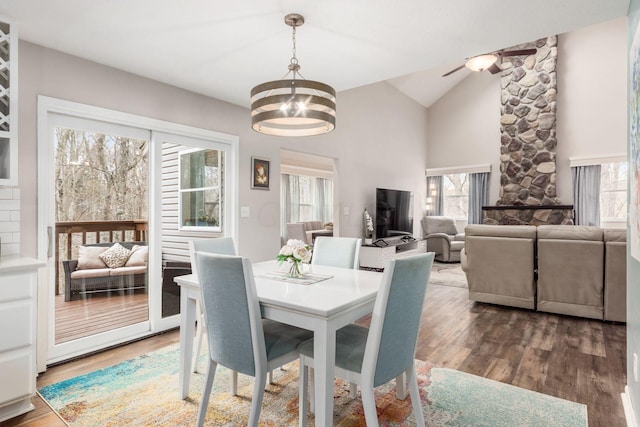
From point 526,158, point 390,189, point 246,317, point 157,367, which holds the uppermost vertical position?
point 526,158

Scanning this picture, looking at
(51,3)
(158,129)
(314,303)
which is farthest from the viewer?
(158,129)

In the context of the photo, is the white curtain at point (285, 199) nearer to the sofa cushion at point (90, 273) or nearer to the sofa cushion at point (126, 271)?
the sofa cushion at point (126, 271)

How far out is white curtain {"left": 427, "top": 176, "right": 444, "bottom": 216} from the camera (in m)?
8.59

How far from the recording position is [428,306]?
4172 millimetres

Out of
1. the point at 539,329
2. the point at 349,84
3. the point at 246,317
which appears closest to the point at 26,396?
the point at 246,317

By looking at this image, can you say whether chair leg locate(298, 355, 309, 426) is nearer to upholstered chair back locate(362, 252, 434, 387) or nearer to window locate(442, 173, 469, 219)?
upholstered chair back locate(362, 252, 434, 387)

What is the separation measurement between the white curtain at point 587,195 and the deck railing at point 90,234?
A: 7.38 meters

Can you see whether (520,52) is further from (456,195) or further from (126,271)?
(126,271)

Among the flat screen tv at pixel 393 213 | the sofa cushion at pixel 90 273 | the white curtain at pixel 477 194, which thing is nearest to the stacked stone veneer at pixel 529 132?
the white curtain at pixel 477 194

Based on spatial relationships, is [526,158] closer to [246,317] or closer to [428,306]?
[428,306]

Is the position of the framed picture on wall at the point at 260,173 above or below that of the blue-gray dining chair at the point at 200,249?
above

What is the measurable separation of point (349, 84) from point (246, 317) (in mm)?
2458

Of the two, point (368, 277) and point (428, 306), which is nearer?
point (368, 277)

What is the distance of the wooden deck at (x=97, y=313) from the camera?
9.05ft
